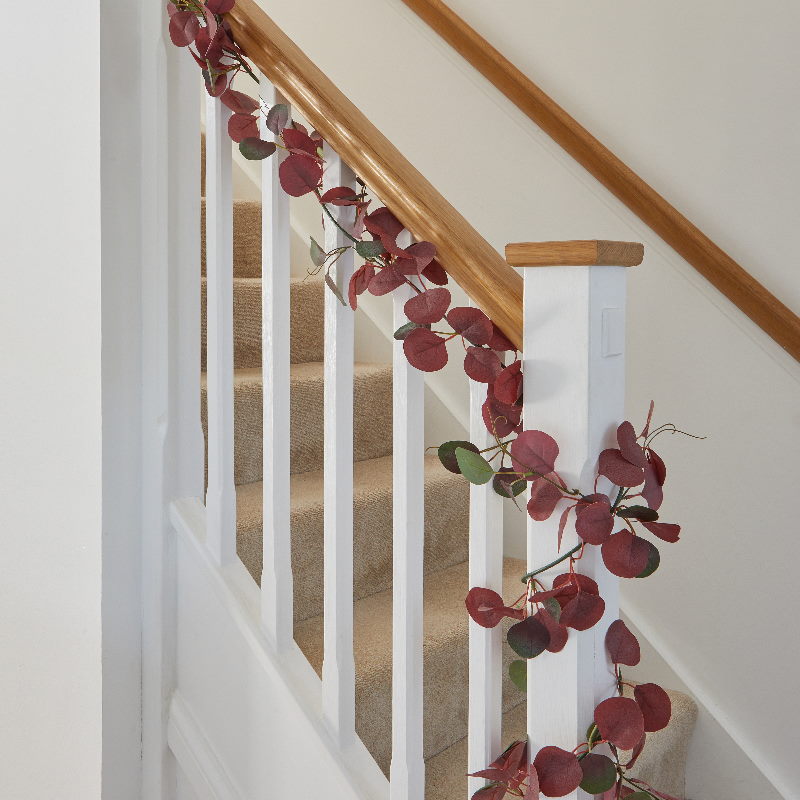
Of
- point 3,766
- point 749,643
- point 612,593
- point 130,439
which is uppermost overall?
point 130,439

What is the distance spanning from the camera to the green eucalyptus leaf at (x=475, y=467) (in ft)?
3.18

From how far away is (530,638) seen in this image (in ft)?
3.13

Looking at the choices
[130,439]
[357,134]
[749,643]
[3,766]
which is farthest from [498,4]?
[3,766]

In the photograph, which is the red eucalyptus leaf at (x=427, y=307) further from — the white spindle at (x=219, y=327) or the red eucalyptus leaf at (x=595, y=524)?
the white spindle at (x=219, y=327)

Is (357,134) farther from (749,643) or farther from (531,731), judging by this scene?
(749,643)

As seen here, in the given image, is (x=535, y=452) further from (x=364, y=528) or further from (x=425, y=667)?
(x=364, y=528)

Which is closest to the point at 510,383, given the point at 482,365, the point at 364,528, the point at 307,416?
the point at 482,365

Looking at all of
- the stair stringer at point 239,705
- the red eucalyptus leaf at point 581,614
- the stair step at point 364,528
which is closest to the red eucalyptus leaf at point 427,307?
the red eucalyptus leaf at point 581,614

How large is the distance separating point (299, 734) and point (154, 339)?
24.7 inches

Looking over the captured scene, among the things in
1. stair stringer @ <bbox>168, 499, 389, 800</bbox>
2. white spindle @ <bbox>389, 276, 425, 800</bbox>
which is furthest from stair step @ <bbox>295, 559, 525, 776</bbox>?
white spindle @ <bbox>389, 276, 425, 800</bbox>

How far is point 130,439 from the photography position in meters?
1.41

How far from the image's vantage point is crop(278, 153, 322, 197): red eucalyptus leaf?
3.83 feet

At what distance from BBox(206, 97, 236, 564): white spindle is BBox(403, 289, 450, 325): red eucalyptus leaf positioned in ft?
1.41

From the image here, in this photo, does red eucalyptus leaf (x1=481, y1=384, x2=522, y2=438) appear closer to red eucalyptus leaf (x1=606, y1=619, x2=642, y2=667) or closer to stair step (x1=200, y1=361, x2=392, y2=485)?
red eucalyptus leaf (x1=606, y1=619, x2=642, y2=667)
